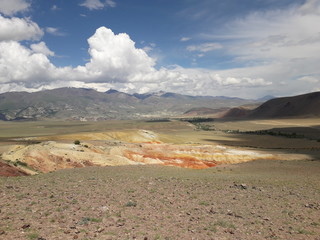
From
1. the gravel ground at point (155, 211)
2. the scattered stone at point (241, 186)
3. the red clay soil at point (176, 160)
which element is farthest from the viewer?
the red clay soil at point (176, 160)

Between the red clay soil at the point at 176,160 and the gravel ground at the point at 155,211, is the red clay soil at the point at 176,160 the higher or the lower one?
the lower one

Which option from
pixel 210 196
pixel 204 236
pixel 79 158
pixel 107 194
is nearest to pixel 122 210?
pixel 107 194

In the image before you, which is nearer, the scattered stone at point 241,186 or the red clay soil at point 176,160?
the scattered stone at point 241,186

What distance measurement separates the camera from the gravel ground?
12.2 meters

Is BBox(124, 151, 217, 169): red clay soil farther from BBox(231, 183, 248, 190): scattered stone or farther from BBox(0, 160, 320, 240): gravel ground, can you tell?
BBox(0, 160, 320, 240): gravel ground

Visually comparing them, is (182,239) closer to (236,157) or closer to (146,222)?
(146,222)

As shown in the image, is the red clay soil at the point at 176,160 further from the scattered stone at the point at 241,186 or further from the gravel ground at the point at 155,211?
the gravel ground at the point at 155,211

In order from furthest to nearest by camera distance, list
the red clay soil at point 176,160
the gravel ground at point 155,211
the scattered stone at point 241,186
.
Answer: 1. the red clay soil at point 176,160
2. the scattered stone at point 241,186
3. the gravel ground at point 155,211

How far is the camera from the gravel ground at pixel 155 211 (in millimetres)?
12211

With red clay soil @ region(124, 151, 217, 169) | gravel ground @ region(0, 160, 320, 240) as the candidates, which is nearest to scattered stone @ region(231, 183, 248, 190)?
gravel ground @ region(0, 160, 320, 240)

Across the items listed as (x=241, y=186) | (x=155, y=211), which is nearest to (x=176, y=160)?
(x=241, y=186)

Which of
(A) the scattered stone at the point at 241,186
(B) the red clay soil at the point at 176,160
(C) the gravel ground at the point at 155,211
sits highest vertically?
(C) the gravel ground at the point at 155,211

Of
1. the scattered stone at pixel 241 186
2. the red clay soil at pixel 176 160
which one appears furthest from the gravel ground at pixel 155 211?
the red clay soil at pixel 176 160

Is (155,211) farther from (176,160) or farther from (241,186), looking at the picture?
(176,160)
